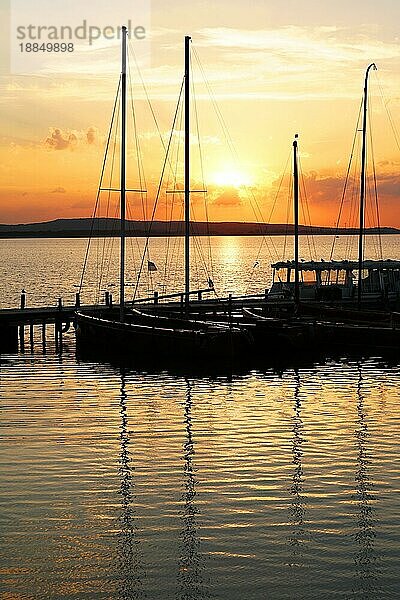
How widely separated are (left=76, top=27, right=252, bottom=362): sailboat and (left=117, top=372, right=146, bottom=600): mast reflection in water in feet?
66.8

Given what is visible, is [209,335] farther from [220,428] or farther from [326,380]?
[220,428]

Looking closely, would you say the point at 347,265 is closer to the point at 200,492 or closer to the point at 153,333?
the point at 153,333

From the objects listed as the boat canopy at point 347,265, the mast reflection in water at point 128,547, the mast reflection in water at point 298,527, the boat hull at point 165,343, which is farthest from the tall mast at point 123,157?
the mast reflection in water at point 128,547

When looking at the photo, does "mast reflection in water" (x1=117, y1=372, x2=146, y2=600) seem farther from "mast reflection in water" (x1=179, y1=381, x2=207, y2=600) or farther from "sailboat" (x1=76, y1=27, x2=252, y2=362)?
"sailboat" (x1=76, y1=27, x2=252, y2=362)

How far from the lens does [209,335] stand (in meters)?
44.9

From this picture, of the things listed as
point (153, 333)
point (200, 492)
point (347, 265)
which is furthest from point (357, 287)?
point (200, 492)

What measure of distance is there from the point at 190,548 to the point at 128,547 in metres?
1.12

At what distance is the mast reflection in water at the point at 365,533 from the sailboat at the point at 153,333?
728 inches

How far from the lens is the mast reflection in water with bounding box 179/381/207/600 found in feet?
49.9

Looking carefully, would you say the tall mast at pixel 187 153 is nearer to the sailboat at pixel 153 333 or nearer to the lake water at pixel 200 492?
the sailboat at pixel 153 333

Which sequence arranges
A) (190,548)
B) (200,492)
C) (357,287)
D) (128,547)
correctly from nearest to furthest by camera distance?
(190,548)
(128,547)
(200,492)
(357,287)

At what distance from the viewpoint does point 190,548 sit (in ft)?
55.8

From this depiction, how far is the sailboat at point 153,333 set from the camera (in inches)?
1763

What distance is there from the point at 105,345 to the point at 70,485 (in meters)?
27.2
